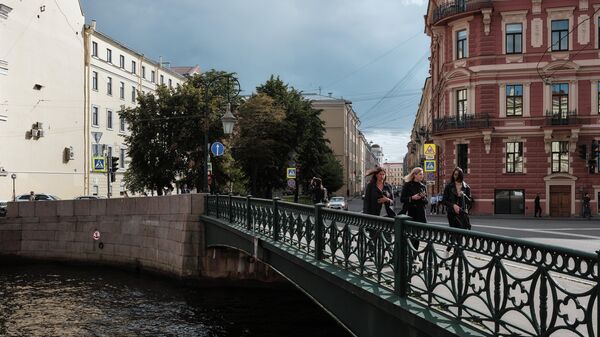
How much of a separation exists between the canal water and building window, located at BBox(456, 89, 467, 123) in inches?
742

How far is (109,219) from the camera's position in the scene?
23.6 m

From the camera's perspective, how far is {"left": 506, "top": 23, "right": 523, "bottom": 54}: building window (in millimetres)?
31750

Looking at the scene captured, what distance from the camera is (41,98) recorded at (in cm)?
3866

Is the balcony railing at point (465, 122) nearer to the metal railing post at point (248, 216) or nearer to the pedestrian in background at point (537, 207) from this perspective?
the pedestrian in background at point (537, 207)

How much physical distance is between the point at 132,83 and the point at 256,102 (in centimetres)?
2354

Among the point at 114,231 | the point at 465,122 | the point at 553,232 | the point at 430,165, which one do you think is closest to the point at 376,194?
the point at 553,232

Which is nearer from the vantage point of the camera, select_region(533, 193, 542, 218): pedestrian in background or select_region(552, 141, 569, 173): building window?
select_region(533, 193, 542, 218): pedestrian in background

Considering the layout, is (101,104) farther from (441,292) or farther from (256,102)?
(441,292)

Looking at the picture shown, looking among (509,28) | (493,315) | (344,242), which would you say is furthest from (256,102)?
(493,315)

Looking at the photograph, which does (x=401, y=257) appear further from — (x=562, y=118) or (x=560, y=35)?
(x=560, y=35)

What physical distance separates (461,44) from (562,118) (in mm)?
7203

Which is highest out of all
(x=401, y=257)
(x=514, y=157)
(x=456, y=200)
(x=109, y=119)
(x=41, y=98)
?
(x=41, y=98)

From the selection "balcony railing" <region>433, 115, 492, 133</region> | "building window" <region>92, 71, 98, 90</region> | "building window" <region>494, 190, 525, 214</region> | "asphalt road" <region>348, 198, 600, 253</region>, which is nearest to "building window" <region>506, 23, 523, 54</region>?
"balcony railing" <region>433, 115, 492, 133</region>

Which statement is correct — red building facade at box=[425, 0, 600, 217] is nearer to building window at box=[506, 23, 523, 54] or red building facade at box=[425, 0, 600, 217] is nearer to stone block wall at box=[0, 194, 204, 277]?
building window at box=[506, 23, 523, 54]
